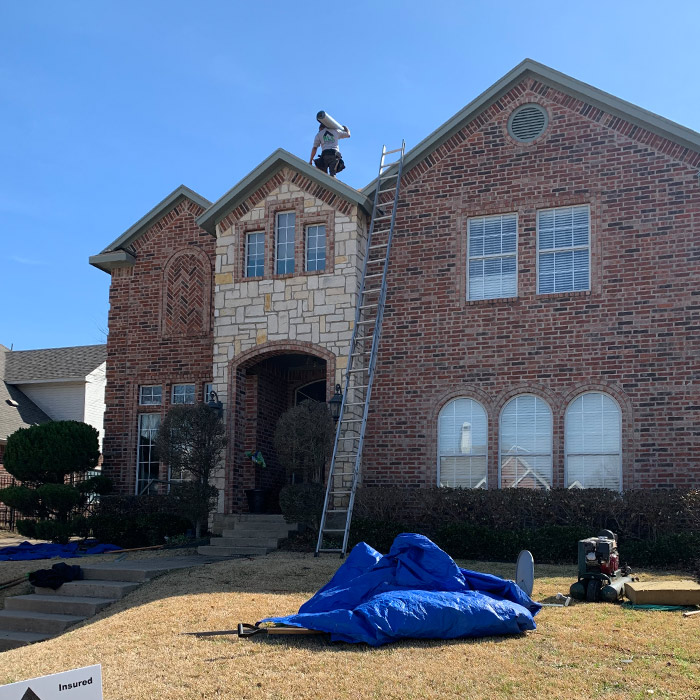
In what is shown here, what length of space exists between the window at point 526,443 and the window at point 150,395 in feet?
26.4

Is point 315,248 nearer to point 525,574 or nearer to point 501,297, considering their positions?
point 501,297

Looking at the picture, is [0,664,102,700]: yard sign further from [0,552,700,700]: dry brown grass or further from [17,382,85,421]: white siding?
[17,382,85,421]: white siding

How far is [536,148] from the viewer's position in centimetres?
1675

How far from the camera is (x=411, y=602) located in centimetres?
827

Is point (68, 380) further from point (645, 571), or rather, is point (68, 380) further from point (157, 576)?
point (645, 571)

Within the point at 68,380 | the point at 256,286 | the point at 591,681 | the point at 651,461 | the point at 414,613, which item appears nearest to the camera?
the point at 591,681

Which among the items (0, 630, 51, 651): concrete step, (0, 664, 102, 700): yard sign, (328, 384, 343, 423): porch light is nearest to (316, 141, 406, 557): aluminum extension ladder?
(328, 384, 343, 423): porch light

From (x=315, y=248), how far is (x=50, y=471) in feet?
25.2

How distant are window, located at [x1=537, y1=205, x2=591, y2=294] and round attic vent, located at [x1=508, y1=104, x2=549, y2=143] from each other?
5.19 feet

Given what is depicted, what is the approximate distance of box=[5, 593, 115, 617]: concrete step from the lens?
11523 millimetres

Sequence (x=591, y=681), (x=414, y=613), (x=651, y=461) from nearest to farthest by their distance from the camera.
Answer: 1. (x=591, y=681)
2. (x=414, y=613)
3. (x=651, y=461)

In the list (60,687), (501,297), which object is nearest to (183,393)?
(501,297)

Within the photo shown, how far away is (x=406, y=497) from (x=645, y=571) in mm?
4442

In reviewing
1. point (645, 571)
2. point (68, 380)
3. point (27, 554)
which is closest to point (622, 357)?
point (645, 571)
